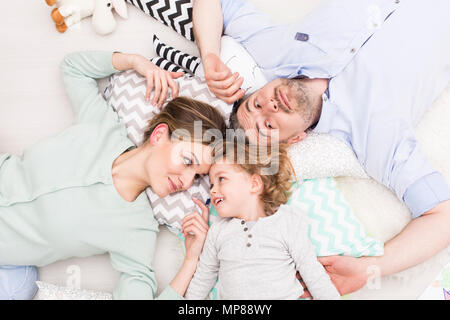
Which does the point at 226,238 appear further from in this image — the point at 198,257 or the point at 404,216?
the point at 404,216

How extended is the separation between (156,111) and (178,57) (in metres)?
0.25

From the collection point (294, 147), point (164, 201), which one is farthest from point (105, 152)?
point (294, 147)

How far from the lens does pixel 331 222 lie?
4.54ft

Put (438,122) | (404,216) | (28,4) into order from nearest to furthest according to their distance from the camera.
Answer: (404,216) → (438,122) → (28,4)

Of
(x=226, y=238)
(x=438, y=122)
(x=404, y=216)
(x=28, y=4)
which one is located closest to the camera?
(x=226, y=238)

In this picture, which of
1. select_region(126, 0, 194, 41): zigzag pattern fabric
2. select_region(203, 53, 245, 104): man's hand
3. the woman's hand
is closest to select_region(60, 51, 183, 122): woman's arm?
the woman's hand

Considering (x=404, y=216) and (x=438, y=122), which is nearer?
(x=404, y=216)

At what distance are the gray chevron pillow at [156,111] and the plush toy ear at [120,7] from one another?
0.30 meters

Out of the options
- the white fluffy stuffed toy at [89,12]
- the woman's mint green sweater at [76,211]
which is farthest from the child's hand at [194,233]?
the white fluffy stuffed toy at [89,12]

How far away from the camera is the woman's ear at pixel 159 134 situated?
1.34m

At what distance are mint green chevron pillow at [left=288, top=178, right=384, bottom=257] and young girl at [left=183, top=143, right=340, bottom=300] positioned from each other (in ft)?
0.21

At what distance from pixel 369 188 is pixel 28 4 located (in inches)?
61.6

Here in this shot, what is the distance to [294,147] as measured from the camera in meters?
1.47

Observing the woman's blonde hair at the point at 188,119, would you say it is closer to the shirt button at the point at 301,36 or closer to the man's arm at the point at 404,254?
the shirt button at the point at 301,36
